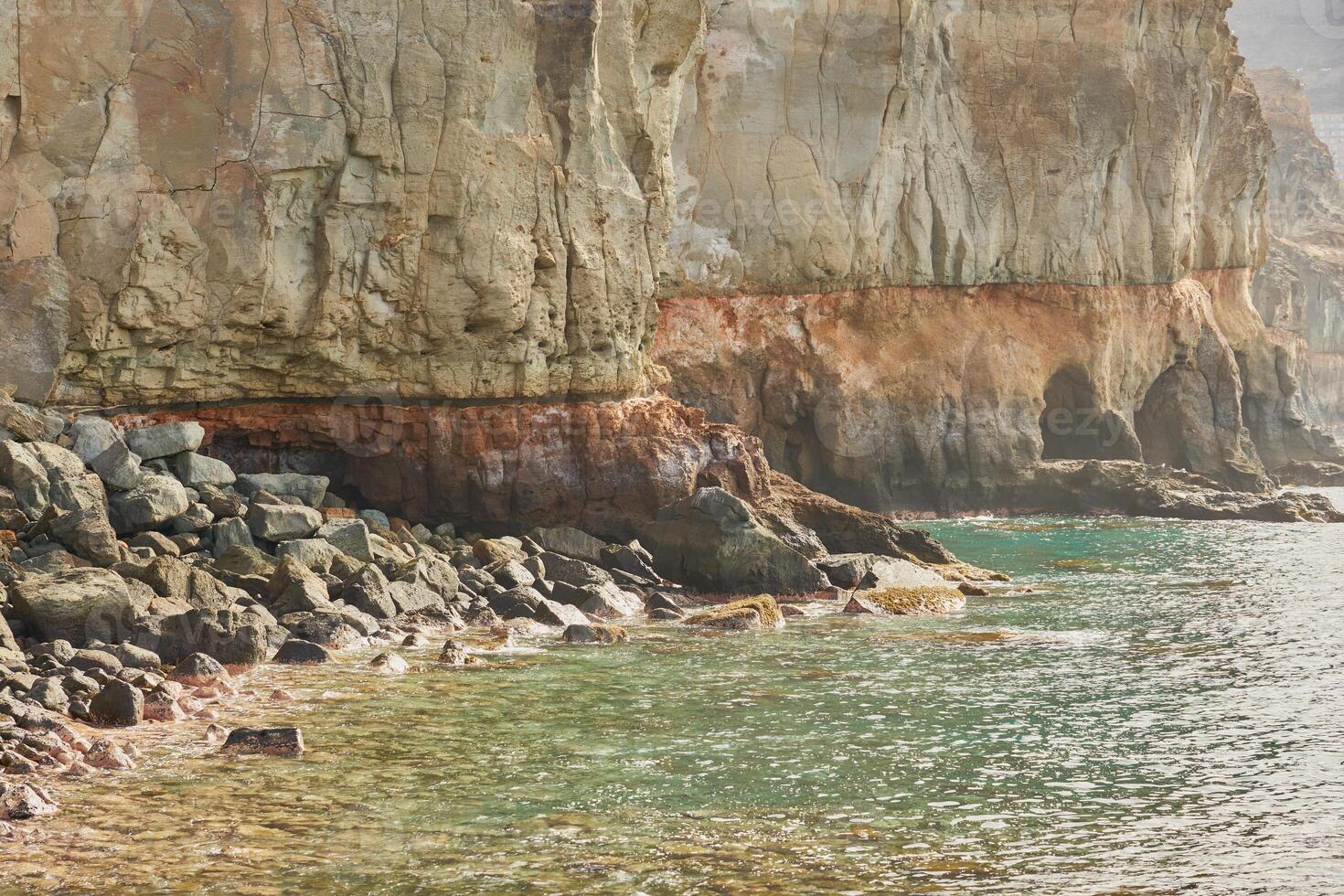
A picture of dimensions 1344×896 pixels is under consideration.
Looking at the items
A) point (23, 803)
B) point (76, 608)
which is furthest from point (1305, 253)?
point (23, 803)

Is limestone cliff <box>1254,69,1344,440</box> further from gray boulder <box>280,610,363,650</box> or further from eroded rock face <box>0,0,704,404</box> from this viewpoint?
gray boulder <box>280,610,363,650</box>

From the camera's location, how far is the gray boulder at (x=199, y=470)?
742 inches

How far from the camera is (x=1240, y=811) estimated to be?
9969mm

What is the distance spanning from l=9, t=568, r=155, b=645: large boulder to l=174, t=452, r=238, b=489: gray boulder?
4476 mm

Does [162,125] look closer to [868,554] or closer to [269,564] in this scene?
[269,564]

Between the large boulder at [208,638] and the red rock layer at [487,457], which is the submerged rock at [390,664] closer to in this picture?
the large boulder at [208,638]

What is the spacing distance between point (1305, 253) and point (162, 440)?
88.1 m

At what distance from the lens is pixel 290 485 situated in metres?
20.1

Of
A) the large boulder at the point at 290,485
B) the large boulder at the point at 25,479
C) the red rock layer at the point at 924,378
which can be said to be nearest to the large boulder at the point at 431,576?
the large boulder at the point at 290,485

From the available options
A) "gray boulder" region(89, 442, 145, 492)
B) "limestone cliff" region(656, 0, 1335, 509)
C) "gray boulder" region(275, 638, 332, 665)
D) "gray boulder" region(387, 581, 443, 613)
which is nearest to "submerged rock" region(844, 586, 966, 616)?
"gray boulder" region(387, 581, 443, 613)

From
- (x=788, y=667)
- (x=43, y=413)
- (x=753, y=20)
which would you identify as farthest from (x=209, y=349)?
(x=753, y=20)

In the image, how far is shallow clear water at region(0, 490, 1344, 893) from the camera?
8.63 metres

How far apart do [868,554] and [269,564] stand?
359 inches

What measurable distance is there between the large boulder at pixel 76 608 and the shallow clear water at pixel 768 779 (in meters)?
1.60
